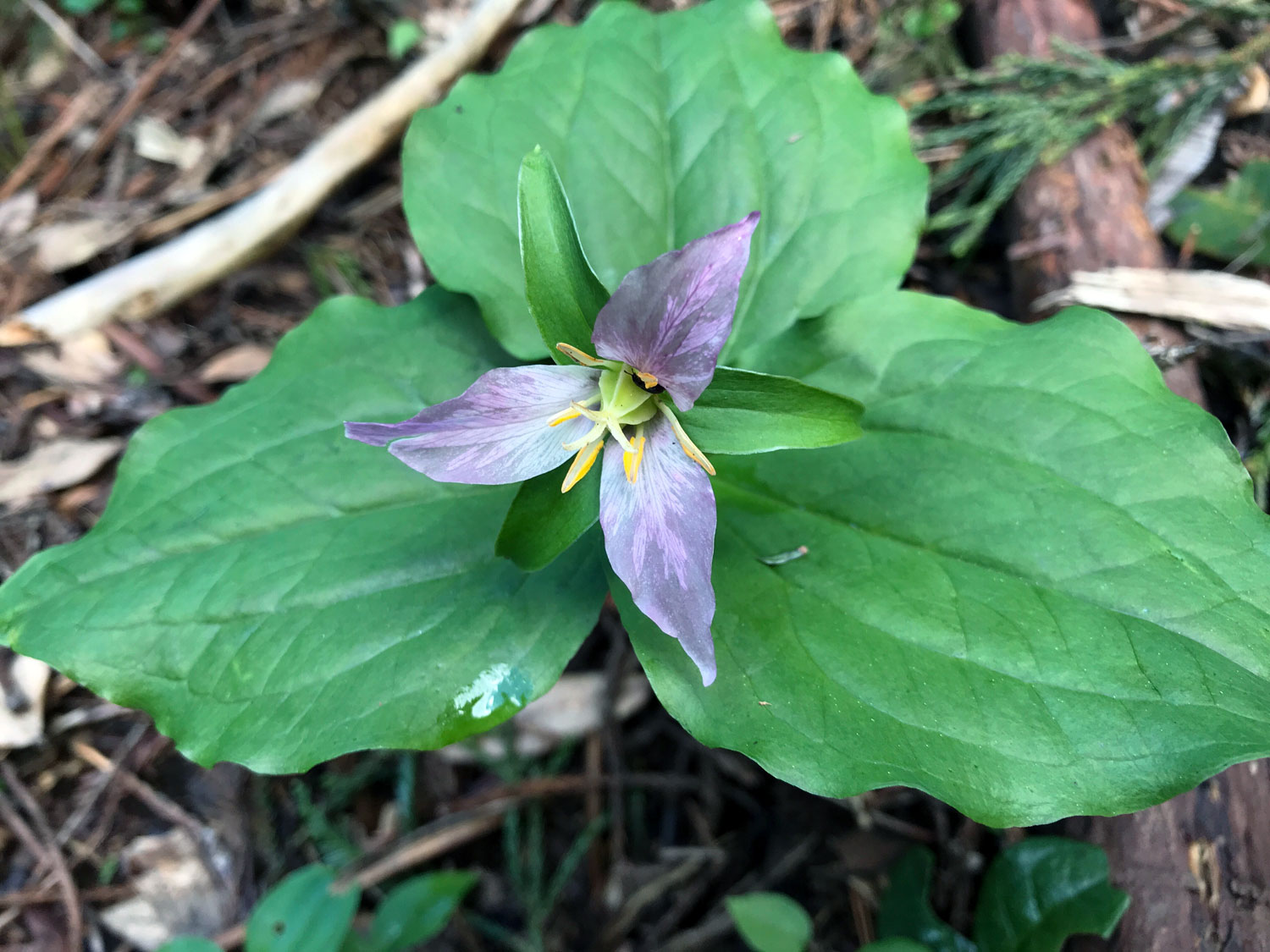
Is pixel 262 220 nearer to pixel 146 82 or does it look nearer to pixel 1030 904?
pixel 146 82

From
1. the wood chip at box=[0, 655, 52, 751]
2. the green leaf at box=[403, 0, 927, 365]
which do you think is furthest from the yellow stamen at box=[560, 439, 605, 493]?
the wood chip at box=[0, 655, 52, 751]

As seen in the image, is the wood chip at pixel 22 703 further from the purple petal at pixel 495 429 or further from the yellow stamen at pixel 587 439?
the yellow stamen at pixel 587 439

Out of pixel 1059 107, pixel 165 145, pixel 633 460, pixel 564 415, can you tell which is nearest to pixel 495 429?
pixel 564 415

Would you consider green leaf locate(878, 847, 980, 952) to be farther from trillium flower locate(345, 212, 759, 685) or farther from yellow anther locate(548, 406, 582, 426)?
yellow anther locate(548, 406, 582, 426)

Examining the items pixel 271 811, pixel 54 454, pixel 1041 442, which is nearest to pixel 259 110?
pixel 54 454

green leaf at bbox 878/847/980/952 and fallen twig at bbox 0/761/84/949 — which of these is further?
fallen twig at bbox 0/761/84/949

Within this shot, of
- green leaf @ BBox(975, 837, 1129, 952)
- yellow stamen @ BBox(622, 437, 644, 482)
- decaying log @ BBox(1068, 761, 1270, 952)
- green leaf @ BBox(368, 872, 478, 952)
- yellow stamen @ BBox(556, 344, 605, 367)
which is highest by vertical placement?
yellow stamen @ BBox(556, 344, 605, 367)

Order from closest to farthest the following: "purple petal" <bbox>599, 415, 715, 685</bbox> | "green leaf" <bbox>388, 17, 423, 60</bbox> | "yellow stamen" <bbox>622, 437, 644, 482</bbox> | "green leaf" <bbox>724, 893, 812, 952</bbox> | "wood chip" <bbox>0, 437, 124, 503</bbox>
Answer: "purple petal" <bbox>599, 415, 715, 685</bbox>
"yellow stamen" <bbox>622, 437, 644, 482</bbox>
"green leaf" <bbox>724, 893, 812, 952</bbox>
"wood chip" <bbox>0, 437, 124, 503</bbox>
"green leaf" <bbox>388, 17, 423, 60</bbox>

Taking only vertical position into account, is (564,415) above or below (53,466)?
above
